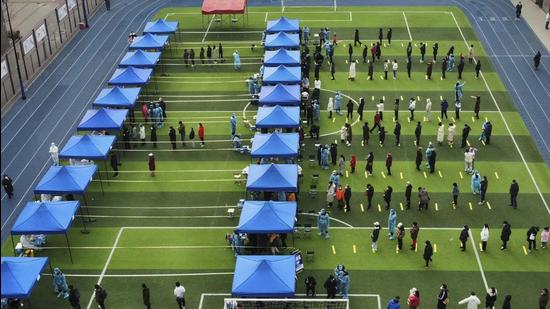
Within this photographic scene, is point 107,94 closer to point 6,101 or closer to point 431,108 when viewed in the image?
point 6,101

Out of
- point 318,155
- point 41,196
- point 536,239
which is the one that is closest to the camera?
point 536,239

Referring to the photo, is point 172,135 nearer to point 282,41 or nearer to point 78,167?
point 78,167

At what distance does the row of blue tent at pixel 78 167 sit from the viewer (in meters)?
25.8

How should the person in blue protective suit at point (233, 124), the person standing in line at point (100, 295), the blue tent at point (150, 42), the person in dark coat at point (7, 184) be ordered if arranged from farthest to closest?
1. the blue tent at point (150, 42)
2. the person in blue protective suit at point (233, 124)
3. the person in dark coat at point (7, 184)
4. the person standing in line at point (100, 295)

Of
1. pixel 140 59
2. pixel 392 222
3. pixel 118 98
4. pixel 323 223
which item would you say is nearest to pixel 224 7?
pixel 140 59

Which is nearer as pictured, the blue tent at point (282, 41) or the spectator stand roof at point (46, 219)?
the spectator stand roof at point (46, 219)

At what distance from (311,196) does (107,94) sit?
559 inches

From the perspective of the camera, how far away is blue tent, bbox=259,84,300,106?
39.7 m

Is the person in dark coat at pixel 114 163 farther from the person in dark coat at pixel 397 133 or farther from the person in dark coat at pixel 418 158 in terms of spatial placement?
the person in dark coat at pixel 418 158

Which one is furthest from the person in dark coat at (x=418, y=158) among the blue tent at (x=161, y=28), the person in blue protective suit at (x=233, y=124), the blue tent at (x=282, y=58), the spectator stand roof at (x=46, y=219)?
the blue tent at (x=161, y=28)

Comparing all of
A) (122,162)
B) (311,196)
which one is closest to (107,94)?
(122,162)

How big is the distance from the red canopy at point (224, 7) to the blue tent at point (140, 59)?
9.16m

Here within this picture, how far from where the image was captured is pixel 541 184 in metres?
34.5

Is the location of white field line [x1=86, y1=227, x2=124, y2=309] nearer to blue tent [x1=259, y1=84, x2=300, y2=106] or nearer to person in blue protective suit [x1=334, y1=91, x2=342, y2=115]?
blue tent [x1=259, y1=84, x2=300, y2=106]
